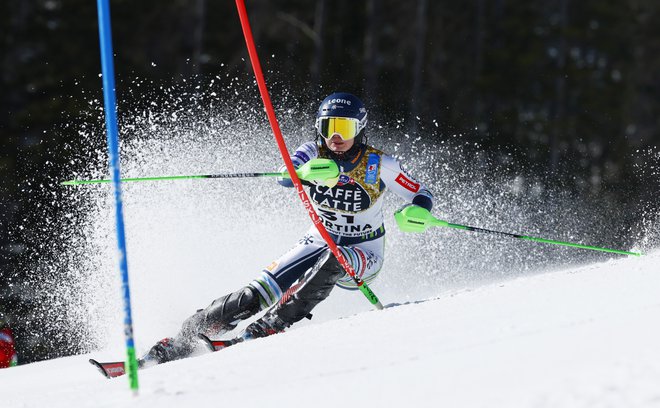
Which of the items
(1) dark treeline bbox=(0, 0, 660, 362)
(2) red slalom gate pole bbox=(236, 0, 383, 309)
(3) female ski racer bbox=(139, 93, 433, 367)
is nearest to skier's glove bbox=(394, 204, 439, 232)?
(3) female ski racer bbox=(139, 93, 433, 367)

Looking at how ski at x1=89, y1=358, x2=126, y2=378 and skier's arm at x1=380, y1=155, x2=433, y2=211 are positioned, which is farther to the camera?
skier's arm at x1=380, y1=155, x2=433, y2=211

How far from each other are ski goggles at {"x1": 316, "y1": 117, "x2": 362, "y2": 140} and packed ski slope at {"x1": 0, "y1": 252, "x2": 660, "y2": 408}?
1457mm

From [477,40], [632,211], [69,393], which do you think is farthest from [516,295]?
[477,40]

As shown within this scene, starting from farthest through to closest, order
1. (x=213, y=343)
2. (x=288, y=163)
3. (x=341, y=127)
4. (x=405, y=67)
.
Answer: (x=405, y=67)
(x=341, y=127)
(x=288, y=163)
(x=213, y=343)

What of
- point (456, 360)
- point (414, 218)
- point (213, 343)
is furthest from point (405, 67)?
point (456, 360)

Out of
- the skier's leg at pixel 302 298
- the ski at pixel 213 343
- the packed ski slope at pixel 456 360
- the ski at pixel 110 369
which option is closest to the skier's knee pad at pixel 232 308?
the skier's leg at pixel 302 298

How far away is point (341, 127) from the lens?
18.5ft

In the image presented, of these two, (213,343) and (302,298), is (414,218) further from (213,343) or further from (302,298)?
(213,343)

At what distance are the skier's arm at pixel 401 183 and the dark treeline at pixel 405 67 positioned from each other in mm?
8396

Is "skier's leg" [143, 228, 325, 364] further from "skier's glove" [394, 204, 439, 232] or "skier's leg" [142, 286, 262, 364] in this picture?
"skier's glove" [394, 204, 439, 232]

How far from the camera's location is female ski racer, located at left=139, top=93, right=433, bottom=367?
5.20 m

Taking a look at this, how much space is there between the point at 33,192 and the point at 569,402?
39.4ft

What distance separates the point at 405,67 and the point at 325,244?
19.0m

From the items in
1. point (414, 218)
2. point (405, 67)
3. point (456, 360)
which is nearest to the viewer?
point (456, 360)
